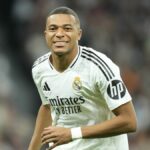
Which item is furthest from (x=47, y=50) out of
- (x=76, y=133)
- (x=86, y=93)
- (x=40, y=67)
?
(x=76, y=133)

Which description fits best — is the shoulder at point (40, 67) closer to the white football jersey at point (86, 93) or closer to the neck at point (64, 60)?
the white football jersey at point (86, 93)

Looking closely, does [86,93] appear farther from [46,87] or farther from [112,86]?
[46,87]

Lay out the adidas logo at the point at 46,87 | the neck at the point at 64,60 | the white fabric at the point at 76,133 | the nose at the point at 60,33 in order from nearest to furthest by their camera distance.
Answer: the white fabric at the point at 76,133
the nose at the point at 60,33
the neck at the point at 64,60
the adidas logo at the point at 46,87

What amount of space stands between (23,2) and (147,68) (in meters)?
2.48

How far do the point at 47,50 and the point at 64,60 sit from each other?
5.21 m

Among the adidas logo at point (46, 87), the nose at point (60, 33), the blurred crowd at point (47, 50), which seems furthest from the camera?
the blurred crowd at point (47, 50)

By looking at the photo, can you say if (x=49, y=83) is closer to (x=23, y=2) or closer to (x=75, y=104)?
(x=75, y=104)

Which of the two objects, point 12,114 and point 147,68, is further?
point 147,68

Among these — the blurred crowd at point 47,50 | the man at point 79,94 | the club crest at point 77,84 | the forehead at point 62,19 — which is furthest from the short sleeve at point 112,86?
the blurred crowd at point 47,50

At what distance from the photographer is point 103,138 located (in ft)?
18.9

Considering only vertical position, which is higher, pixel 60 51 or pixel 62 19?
pixel 62 19

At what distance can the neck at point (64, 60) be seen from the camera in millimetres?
5660

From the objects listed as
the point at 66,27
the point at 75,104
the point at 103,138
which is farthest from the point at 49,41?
the point at 103,138

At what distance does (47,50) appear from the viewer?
10.9 metres
